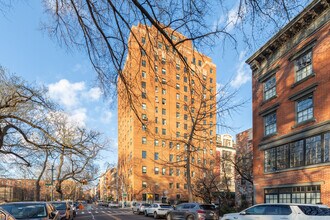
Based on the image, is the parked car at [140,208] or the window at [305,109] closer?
the window at [305,109]

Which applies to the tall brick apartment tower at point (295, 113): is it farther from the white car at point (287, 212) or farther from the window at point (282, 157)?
the white car at point (287, 212)

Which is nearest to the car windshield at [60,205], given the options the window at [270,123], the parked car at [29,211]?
the parked car at [29,211]

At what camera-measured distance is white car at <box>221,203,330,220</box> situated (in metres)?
12.1

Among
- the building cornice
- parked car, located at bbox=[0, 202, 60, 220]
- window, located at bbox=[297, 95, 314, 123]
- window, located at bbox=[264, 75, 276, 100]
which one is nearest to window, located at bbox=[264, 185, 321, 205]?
window, located at bbox=[297, 95, 314, 123]

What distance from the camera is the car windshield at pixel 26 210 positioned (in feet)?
34.6

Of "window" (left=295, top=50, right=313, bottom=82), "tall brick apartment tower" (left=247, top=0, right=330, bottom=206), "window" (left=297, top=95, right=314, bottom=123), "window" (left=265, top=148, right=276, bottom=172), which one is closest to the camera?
"tall brick apartment tower" (left=247, top=0, right=330, bottom=206)

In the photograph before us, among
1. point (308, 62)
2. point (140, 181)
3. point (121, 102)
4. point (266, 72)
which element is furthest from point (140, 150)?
point (121, 102)

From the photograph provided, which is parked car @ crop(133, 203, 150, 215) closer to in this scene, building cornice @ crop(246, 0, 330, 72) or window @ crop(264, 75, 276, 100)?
window @ crop(264, 75, 276, 100)

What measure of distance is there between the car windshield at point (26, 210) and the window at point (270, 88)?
63.8 feet

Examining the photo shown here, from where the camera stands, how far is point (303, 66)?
21.6 meters

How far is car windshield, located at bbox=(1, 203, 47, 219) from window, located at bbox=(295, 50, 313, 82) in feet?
59.2

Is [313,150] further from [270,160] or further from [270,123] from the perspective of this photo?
[270,123]

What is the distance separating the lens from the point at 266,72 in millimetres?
25875

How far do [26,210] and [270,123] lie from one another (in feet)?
64.9
